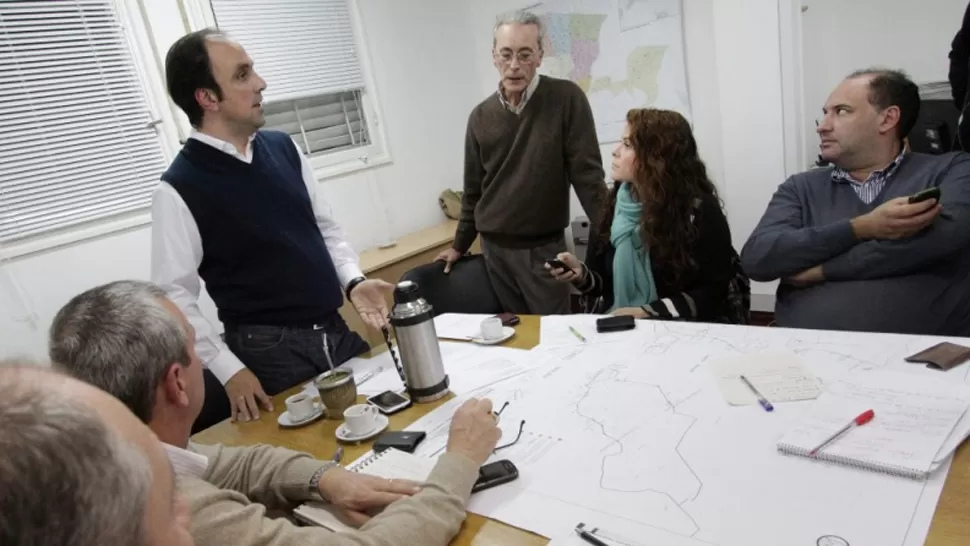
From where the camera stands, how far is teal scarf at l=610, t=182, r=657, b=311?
84.4 inches

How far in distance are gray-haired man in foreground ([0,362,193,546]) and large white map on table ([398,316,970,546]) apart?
593 mm

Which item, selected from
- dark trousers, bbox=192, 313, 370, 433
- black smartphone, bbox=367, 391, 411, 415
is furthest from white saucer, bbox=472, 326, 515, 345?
dark trousers, bbox=192, 313, 370, 433

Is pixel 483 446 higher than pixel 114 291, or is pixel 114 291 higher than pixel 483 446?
pixel 114 291

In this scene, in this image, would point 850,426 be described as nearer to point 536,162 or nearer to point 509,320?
point 509,320

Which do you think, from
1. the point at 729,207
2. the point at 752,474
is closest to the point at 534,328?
the point at 752,474

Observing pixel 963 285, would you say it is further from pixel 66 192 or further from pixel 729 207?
pixel 66 192

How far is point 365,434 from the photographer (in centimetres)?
131

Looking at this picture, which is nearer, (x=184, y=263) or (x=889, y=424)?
(x=889, y=424)

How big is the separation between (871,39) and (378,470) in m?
3.72

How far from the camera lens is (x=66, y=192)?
2.69 meters

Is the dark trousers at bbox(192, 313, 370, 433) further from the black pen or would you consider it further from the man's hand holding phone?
the man's hand holding phone

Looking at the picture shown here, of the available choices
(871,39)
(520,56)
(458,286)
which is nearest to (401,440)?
(458,286)

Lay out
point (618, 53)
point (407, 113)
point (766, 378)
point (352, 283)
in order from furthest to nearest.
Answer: point (407, 113)
point (618, 53)
point (352, 283)
point (766, 378)

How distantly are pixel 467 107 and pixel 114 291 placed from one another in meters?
3.51
